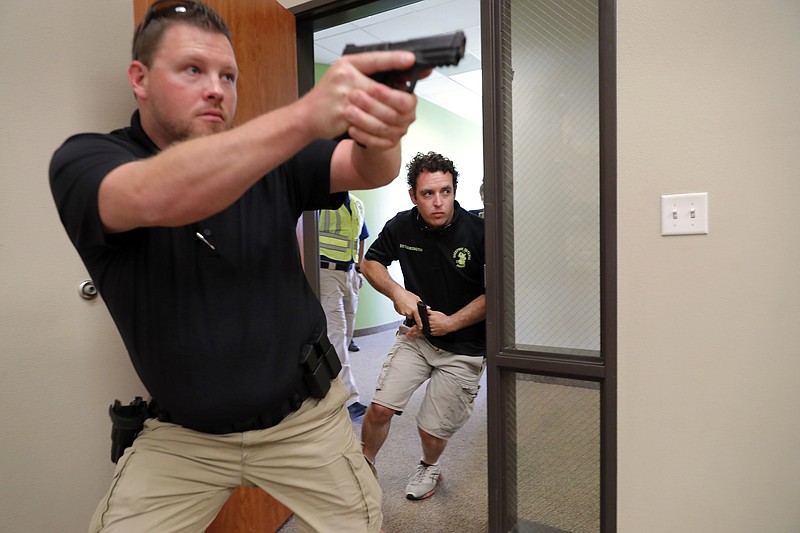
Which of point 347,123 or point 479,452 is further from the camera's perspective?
point 479,452

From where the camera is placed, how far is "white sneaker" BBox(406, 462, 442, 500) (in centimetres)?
203

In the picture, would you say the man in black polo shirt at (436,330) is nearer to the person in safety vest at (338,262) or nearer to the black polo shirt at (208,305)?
the person in safety vest at (338,262)

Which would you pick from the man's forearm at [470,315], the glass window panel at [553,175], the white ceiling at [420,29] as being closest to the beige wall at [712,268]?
the glass window panel at [553,175]

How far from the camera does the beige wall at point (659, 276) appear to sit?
3.83 feet

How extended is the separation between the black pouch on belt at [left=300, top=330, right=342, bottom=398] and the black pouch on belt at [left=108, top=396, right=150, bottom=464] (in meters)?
0.37

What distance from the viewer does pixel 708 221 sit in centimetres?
129

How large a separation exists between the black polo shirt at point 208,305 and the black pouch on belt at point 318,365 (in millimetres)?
29

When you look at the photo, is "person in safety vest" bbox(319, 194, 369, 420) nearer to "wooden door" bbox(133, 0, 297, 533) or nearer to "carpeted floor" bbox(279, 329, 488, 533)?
"carpeted floor" bbox(279, 329, 488, 533)

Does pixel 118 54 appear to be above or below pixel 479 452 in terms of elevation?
above

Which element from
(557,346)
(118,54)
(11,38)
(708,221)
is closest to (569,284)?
(557,346)

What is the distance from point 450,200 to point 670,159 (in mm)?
976

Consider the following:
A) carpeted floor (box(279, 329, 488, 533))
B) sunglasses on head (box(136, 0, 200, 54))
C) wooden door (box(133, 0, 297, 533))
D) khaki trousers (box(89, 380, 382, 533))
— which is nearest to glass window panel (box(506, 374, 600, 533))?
carpeted floor (box(279, 329, 488, 533))

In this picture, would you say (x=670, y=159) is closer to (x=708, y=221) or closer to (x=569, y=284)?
(x=708, y=221)

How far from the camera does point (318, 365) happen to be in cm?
105
